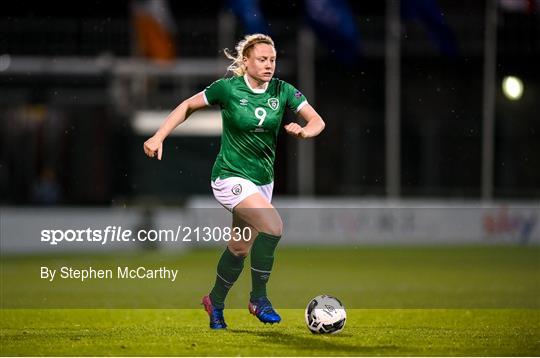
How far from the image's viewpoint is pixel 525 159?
3209 centimetres

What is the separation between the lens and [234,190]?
9.60m

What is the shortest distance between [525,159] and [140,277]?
15.2 meters

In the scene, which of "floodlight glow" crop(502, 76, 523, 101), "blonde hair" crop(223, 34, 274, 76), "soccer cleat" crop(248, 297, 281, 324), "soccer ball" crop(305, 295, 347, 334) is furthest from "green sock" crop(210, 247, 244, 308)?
"floodlight glow" crop(502, 76, 523, 101)

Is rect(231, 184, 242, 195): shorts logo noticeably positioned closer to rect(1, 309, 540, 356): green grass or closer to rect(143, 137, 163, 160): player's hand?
rect(143, 137, 163, 160): player's hand

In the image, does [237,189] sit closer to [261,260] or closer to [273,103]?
[261,260]

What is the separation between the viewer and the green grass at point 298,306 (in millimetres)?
9516

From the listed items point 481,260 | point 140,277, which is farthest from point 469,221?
point 140,277

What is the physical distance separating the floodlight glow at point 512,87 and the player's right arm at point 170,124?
23.8m

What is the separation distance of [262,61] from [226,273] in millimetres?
1882

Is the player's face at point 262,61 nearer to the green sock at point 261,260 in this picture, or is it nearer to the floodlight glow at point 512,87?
the green sock at point 261,260

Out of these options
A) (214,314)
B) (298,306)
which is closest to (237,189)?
(214,314)

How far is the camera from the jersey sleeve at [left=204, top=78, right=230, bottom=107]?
962cm

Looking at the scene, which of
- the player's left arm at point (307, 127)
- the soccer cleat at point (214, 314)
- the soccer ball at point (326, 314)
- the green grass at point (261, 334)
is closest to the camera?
the player's left arm at point (307, 127)

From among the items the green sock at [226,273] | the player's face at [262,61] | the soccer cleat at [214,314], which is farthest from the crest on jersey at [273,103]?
the soccer cleat at [214,314]
